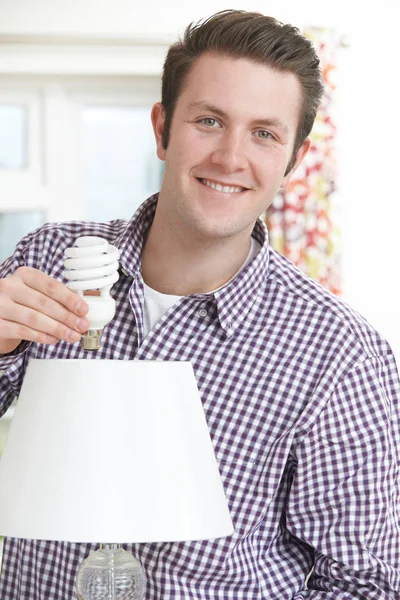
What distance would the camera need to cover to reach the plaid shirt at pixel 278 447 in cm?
143

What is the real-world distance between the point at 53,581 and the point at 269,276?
62 centimetres

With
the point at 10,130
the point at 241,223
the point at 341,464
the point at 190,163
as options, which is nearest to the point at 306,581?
the point at 341,464

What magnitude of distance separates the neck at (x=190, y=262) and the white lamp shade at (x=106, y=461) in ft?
1.87

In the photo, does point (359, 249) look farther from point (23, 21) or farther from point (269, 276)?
point (269, 276)

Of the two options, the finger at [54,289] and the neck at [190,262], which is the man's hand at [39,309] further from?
the neck at [190,262]

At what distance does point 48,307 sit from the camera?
3.78 ft

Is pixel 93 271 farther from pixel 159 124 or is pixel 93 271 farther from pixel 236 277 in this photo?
pixel 159 124

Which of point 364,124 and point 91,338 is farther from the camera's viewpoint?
point 364,124

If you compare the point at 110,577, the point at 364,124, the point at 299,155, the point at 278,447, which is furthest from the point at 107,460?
the point at 364,124

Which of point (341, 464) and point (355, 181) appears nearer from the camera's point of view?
point (341, 464)

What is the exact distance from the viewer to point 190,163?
60.2 inches

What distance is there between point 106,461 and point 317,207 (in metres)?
3.26

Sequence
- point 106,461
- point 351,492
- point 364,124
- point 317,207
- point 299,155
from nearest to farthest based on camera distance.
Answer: point 106,461 → point 351,492 → point 299,155 → point 317,207 → point 364,124

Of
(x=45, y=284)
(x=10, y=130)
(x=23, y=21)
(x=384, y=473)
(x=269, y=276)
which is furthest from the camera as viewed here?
(x=10, y=130)
